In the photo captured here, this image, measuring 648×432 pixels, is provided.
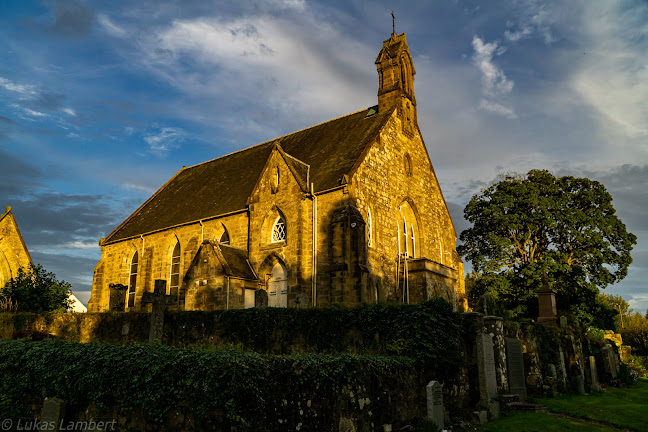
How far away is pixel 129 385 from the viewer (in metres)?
8.77

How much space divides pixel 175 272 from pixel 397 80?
19069 mm

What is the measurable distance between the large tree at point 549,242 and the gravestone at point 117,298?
25637 millimetres

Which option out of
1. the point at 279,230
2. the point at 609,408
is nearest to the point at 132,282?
the point at 279,230

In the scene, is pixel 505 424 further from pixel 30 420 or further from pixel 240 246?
pixel 240 246

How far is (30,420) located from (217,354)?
5186mm

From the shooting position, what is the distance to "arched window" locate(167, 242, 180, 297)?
30659 millimetres

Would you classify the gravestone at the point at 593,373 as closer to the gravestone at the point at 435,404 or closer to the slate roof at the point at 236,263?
the gravestone at the point at 435,404

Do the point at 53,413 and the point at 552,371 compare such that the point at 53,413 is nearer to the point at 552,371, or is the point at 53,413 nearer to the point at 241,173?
the point at 552,371

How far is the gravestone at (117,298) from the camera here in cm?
2870

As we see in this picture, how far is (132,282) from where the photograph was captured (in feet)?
110

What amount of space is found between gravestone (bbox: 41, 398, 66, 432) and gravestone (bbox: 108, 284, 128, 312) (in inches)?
727

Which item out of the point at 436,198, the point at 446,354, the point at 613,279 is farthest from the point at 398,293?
the point at 613,279

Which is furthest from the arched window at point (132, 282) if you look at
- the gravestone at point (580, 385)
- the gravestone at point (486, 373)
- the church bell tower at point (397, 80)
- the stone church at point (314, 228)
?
the gravestone at point (580, 385)

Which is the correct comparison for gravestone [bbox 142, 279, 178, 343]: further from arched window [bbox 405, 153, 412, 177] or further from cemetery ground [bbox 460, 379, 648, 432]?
arched window [bbox 405, 153, 412, 177]
